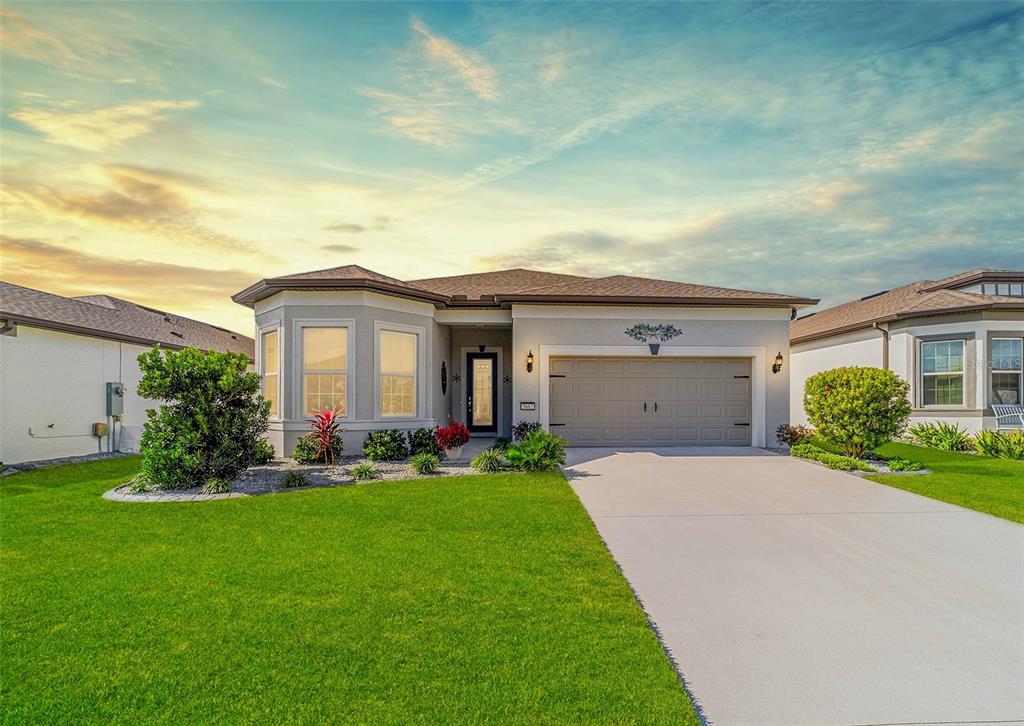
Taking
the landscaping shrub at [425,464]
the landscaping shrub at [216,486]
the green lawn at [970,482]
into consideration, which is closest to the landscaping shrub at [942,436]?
the green lawn at [970,482]

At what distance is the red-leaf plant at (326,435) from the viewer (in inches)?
404

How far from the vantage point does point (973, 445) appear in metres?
13.2

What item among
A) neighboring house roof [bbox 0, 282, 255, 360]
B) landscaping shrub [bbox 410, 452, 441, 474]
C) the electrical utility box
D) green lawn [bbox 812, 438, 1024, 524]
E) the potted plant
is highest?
neighboring house roof [bbox 0, 282, 255, 360]

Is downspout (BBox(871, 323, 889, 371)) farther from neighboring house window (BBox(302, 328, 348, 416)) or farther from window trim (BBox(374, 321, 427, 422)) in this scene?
neighboring house window (BBox(302, 328, 348, 416))

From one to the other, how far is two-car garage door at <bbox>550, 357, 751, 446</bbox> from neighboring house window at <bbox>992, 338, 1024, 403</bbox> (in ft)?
21.8

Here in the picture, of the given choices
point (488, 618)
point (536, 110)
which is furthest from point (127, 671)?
point (536, 110)

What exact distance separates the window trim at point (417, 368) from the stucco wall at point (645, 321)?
208 cm

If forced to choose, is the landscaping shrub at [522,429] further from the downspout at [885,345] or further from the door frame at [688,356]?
the downspout at [885,345]

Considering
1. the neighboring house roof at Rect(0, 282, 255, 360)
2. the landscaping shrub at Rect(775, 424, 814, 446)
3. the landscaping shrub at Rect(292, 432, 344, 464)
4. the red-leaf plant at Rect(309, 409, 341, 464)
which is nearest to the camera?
the red-leaf plant at Rect(309, 409, 341, 464)

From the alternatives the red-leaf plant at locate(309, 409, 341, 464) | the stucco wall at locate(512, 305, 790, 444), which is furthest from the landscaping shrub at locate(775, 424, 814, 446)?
the red-leaf plant at locate(309, 409, 341, 464)

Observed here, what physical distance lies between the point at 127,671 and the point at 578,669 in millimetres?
2634

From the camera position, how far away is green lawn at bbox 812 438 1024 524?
7281mm

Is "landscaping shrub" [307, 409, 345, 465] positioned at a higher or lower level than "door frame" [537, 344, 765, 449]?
lower

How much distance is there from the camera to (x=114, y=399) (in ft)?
A: 43.7
